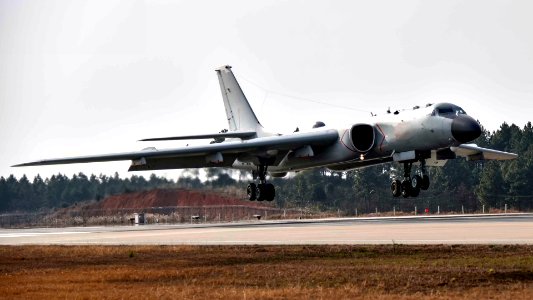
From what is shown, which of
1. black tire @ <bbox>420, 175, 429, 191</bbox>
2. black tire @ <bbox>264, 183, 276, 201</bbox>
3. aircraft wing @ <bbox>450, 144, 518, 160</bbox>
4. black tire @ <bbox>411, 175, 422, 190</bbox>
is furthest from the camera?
black tire @ <bbox>264, 183, 276, 201</bbox>

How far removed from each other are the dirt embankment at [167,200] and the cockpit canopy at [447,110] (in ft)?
92.4

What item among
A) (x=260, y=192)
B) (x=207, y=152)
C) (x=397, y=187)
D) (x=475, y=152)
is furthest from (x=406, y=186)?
(x=207, y=152)

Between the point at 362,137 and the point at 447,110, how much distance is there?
207 inches

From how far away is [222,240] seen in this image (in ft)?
119

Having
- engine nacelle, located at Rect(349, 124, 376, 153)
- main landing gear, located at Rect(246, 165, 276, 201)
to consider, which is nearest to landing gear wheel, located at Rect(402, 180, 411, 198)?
engine nacelle, located at Rect(349, 124, 376, 153)

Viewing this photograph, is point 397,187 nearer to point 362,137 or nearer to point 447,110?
point 362,137

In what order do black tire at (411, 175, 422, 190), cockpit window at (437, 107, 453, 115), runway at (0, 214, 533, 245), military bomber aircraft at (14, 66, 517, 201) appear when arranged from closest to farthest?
runway at (0, 214, 533, 245) → cockpit window at (437, 107, 453, 115) → military bomber aircraft at (14, 66, 517, 201) → black tire at (411, 175, 422, 190)

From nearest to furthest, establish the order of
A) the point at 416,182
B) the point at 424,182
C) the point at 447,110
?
the point at 447,110 < the point at 424,182 < the point at 416,182

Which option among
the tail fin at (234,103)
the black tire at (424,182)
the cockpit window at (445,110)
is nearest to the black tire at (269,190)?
the tail fin at (234,103)

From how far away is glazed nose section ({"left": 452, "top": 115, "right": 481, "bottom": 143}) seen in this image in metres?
42.8

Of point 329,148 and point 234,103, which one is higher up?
point 234,103

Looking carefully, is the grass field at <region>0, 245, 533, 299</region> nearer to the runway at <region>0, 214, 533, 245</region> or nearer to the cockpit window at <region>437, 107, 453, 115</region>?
the runway at <region>0, 214, 533, 245</region>

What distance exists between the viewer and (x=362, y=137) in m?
48.1

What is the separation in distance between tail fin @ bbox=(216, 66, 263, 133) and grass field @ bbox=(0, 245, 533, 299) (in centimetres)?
2617
